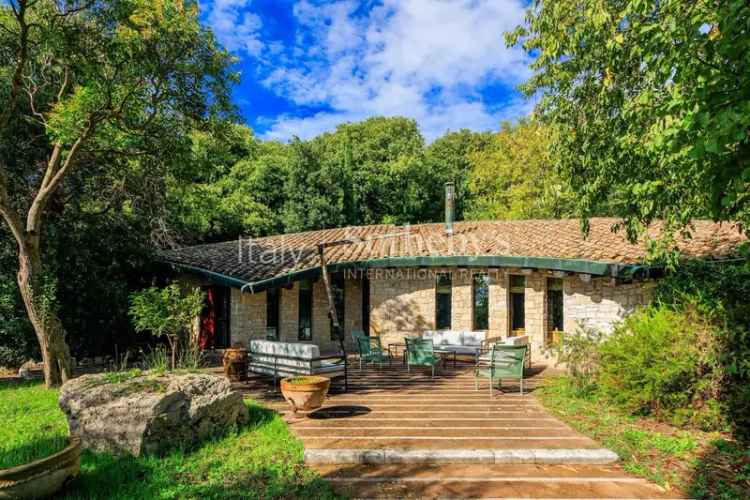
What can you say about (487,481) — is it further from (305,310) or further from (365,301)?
(365,301)

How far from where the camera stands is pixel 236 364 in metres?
9.41

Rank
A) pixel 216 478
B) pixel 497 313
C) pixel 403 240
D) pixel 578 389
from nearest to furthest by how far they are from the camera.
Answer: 1. pixel 216 478
2. pixel 578 389
3. pixel 497 313
4. pixel 403 240

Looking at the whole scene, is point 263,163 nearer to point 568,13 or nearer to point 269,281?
point 269,281

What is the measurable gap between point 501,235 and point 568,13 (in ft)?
24.4

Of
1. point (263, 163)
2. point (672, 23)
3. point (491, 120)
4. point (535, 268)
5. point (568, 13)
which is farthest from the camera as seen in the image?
point (491, 120)

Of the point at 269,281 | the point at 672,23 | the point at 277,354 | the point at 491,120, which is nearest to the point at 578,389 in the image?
the point at 277,354

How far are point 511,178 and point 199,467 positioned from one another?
2312cm

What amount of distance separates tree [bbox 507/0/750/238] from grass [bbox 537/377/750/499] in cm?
267

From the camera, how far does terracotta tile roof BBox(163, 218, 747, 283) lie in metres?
9.92

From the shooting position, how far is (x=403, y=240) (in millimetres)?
14844

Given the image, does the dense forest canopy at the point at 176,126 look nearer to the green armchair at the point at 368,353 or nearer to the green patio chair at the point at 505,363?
the green patio chair at the point at 505,363

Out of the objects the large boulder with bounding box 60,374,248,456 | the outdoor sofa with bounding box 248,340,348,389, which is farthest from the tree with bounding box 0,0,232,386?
the large boulder with bounding box 60,374,248,456

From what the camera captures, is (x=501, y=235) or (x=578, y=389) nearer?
(x=578, y=389)

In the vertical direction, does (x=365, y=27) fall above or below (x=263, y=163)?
above
